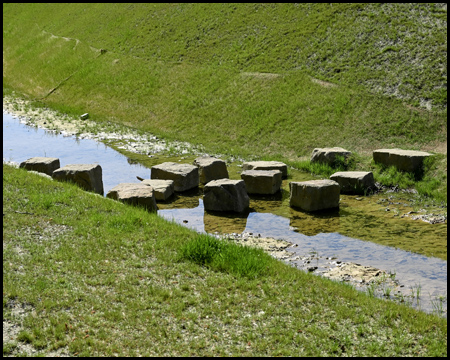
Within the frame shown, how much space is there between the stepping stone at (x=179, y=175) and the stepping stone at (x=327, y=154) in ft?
15.5

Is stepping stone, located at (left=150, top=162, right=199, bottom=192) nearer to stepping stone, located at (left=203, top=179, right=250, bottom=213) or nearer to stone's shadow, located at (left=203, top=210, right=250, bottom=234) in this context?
stepping stone, located at (left=203, top=179, right=250, bottom=213)

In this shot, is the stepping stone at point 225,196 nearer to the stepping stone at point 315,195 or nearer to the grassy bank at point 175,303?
the stepping stone at point 315,195

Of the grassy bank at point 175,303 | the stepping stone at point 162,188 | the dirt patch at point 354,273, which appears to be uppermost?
the grassy bank at point 175,303

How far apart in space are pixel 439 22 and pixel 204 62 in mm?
13043

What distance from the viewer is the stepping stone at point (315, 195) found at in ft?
49.2

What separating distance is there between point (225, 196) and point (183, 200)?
2.03 metres

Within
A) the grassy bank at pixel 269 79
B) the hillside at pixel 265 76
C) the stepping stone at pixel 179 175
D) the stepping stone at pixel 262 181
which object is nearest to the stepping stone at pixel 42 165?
the stepping stone at pixel 179 175

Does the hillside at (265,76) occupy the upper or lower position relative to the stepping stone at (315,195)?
upper

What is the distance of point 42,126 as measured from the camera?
95.5 feet

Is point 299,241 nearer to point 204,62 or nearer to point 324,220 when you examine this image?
point 324,220

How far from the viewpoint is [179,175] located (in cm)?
1731

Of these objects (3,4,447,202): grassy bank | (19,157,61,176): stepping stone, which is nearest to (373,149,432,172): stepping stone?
(3,4,447,202): grassy bank

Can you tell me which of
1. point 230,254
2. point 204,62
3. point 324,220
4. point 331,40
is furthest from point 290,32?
point 230,254

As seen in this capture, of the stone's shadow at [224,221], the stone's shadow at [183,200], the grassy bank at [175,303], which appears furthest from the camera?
the stone's shadow at [183,200]
